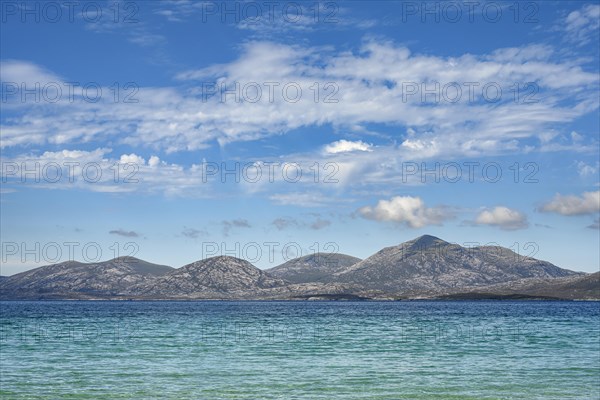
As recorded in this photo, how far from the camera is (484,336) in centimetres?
8519

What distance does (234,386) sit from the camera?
38219 mm

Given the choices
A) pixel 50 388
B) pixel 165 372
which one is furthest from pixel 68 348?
pixel 50 388

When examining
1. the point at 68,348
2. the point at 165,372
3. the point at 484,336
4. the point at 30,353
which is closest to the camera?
the point at 165,372

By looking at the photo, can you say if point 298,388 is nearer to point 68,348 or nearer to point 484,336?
point 68,348

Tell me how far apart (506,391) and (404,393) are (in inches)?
245

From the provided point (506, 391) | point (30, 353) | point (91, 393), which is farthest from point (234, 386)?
point (30, 353)

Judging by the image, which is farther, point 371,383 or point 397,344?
point 397,344

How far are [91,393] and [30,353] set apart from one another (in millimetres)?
28410

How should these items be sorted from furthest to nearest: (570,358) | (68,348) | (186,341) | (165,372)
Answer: (186,341) < (68,348) < (570,358) < (165,372)

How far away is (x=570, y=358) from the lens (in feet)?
178

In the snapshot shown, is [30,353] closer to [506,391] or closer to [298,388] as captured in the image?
[298,388]

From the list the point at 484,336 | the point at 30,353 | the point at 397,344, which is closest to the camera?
the point at 30,353

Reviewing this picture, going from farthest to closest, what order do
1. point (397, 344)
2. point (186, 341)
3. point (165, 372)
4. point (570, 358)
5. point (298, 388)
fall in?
1. point (186, 341)
2. point (397, 344)
3. point (570, 358)
4. point (165, 372)
5. point (298, 388)

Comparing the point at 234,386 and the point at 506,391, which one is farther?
the point at 234,386
